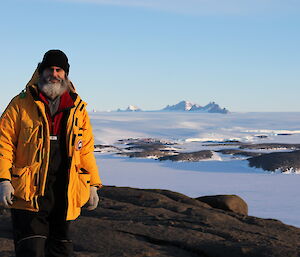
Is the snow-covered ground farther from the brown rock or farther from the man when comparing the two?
the man

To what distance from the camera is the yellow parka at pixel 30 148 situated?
3.73 meters

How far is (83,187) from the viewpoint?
402 cm

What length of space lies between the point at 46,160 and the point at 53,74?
0.70 metres

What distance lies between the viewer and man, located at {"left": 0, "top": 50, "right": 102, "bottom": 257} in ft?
12.3

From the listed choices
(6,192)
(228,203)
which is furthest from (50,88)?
(228,203)

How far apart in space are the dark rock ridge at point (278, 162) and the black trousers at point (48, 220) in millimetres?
19345

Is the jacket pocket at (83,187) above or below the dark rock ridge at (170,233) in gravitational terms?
above

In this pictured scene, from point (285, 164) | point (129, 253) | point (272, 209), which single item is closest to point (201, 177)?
point (285, 164)

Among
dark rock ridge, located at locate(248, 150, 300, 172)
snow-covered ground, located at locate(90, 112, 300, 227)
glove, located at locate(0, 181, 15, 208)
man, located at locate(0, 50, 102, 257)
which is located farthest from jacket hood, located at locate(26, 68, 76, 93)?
dark rock ridge, located at locate(248, 150, 300, 172)

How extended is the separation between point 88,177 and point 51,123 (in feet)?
1.80

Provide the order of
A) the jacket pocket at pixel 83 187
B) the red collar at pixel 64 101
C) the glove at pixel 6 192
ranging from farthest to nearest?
the jacket pocket at pixel 83 187
the red collar at pixel 64 101
the glove at pixel 6 192

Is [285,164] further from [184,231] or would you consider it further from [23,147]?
[23,147]

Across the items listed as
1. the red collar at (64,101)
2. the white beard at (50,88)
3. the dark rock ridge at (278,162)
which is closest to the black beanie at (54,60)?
the white beard at (50,88)

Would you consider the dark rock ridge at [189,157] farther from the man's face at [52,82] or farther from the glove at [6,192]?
the glove at [6,192]
